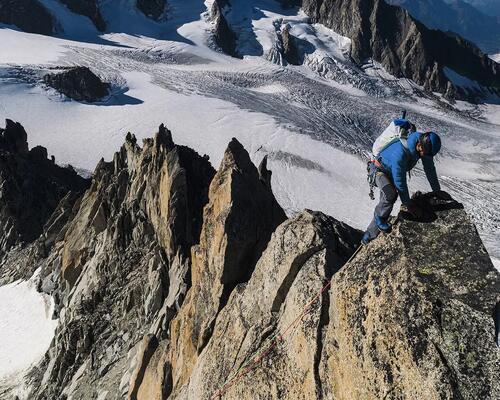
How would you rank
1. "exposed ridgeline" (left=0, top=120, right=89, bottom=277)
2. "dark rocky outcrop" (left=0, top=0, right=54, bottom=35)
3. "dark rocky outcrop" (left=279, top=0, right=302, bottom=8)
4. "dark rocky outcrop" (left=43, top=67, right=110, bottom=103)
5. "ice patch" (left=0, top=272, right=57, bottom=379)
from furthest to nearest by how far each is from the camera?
1. "dark rocky outcrop" (left=279, top=0, right=302, bottom=8)
2. "dark rocky outcrop" (left=0, top=0, right=54, bottom=35)
3. "dark rocky outcrop" (left=43, top=67, right=110, bottom=103)
4. "exposed ridgeline" (left=0, top=120, right=89, bottom=277)
5. "ice patch" (left=0, top=272, right=57, bottom=379)

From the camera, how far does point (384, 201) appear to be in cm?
827

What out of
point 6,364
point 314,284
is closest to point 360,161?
point 6,364

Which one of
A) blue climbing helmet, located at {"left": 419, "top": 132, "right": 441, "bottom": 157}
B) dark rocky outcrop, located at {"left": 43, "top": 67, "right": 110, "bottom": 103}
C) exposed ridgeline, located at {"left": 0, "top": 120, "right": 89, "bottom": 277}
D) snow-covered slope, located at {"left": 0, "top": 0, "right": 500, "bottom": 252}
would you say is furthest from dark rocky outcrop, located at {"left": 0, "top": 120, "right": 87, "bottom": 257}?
dark rocky outcrop, located at {"left": 43, "top": 67, "right": 110, "bottom": 103}

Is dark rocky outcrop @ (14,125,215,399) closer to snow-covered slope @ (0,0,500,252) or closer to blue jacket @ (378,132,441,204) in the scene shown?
blue jacket @ (378,132,441,204)

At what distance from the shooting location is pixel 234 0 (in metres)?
136

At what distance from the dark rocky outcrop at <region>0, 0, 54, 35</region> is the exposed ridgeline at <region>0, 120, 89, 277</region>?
283ft

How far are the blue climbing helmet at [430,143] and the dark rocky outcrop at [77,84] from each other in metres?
85.6

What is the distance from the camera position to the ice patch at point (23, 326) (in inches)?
1107

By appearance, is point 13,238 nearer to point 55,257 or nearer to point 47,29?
point 55,257

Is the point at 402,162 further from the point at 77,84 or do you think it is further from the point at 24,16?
the point at 24,16

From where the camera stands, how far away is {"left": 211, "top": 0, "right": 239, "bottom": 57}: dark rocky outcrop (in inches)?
4715

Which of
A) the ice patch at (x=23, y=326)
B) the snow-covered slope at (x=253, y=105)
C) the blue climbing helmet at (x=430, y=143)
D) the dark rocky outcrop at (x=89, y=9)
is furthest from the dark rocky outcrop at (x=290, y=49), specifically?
the blue climbing helmet at (x=430, y=143)

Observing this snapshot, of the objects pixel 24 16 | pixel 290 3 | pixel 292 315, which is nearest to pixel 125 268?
pixel 292 315

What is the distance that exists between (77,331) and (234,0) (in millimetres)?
127797
